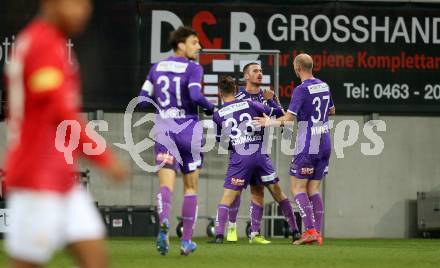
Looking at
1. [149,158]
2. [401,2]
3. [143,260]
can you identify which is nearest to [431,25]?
[401,2]

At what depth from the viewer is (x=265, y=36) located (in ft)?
55.9

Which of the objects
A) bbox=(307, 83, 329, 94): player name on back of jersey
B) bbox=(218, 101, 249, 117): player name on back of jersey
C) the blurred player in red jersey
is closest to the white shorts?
the blurred player in red jersey

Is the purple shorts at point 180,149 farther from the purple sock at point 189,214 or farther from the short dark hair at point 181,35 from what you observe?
the short dark hair at point 181,35

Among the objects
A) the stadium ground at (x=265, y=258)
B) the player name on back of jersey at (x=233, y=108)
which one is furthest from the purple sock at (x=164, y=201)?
the player name on back of jersey at (x=233, y=108)

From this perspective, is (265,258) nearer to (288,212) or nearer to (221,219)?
(221,219)

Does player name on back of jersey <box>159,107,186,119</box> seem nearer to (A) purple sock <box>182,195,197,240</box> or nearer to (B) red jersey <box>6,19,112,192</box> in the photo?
(A) purple sock <box>182,195,197,240</box>

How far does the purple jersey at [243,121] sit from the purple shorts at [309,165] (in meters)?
0.60

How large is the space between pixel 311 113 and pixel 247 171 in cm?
115

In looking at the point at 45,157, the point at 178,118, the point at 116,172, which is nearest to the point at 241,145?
the point at 178,118

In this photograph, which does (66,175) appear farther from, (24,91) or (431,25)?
(431,25)

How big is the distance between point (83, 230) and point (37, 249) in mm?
217

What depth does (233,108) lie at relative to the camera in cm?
1270

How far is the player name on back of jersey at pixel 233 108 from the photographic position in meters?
12.7

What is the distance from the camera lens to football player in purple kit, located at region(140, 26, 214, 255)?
924cm
